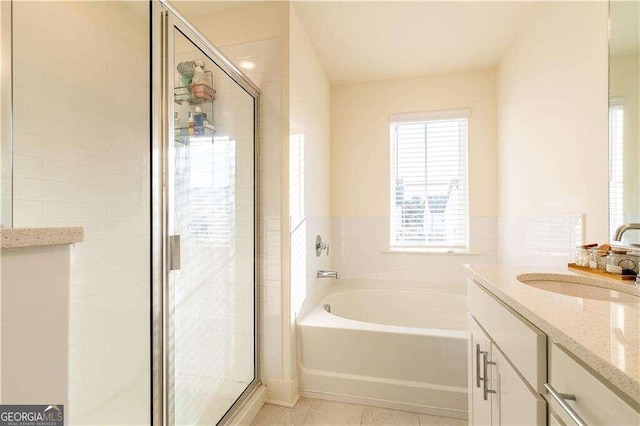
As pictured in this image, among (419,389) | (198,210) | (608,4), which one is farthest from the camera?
(419,389)

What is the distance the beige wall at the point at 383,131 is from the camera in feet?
9.21

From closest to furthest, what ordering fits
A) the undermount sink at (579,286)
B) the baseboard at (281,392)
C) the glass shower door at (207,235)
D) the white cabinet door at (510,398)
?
the white cabinet door at (510,398) < the undermount sink at (579,286) < the glass shower door at (207,235) < the baseboard at (281,392)

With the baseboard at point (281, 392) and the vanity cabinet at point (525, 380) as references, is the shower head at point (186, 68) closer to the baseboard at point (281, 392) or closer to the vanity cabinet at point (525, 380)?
the vanity cabinet at point (525, 380)

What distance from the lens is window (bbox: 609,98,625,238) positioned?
127cm

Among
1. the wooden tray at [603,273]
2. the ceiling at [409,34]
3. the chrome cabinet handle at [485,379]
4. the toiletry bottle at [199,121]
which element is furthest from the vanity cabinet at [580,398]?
the ceiling at [409,34]

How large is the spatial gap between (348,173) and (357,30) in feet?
4.07

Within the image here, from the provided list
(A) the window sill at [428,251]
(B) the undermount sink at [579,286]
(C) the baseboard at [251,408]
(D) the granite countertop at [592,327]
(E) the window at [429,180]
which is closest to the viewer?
(D) the granite countertop at [592,327]

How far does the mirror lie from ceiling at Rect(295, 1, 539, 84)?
87cm

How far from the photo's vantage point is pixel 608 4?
4.42ft

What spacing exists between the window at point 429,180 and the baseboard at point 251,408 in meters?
1.74

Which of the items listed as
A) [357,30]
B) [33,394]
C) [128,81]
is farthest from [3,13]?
[357,30]

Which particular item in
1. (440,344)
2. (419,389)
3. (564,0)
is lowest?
(419,389)

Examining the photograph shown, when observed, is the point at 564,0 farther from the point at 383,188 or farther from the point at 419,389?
the point at 419,389

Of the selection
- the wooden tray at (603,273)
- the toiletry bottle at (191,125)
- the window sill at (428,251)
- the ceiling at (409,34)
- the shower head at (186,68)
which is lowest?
the window sill at (428,251)
